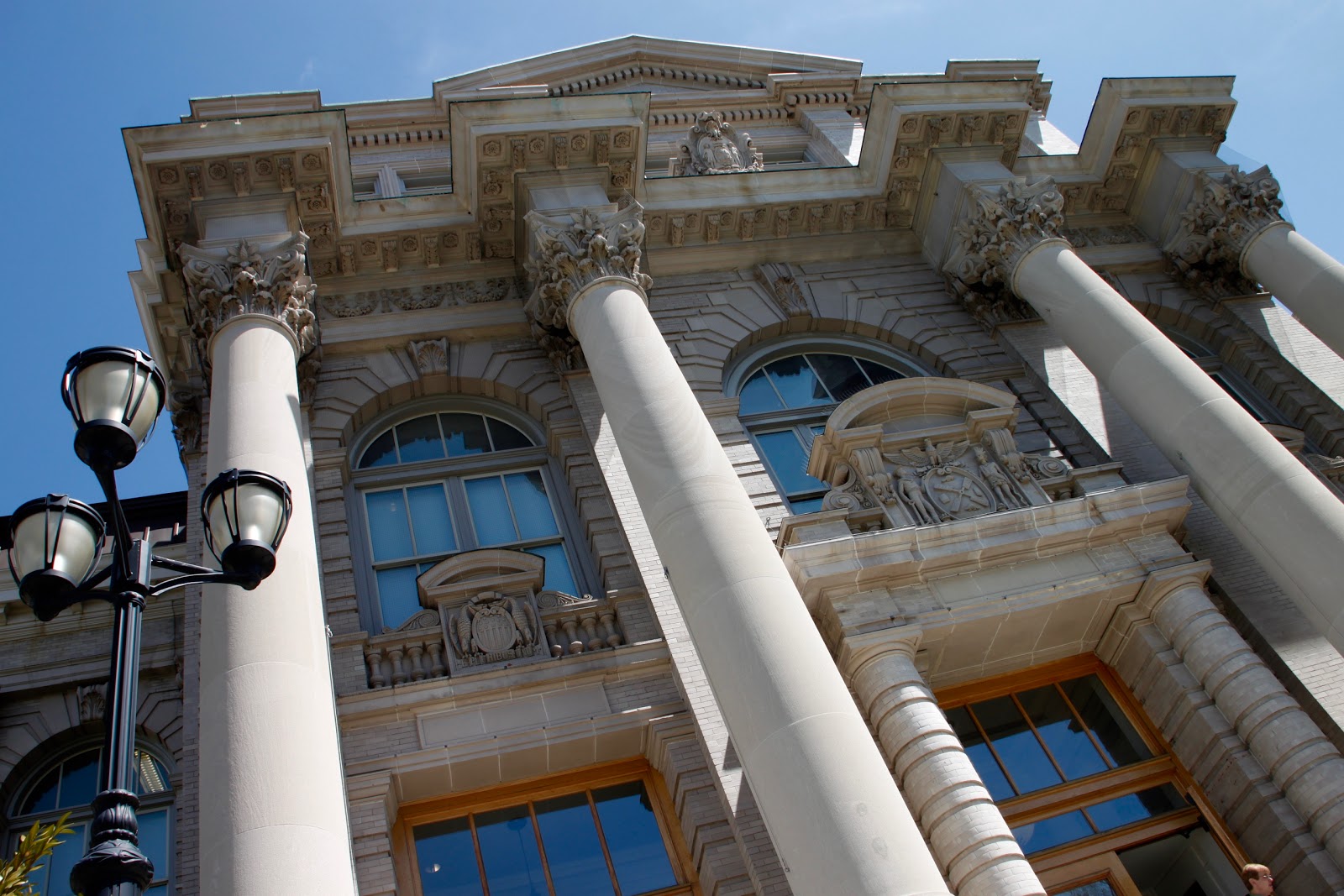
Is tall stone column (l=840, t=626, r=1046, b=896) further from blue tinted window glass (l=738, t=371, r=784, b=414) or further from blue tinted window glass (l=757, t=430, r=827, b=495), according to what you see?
blue tinted window glass (l=738, t=371, r=784, b=414)

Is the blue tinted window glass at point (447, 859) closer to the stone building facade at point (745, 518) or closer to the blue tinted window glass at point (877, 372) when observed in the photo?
the stone building facade at point (745, 518)

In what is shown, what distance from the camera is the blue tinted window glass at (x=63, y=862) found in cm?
1218

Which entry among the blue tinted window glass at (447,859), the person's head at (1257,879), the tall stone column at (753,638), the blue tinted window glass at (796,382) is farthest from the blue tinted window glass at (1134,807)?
the blue tinted window glass at (796,382)

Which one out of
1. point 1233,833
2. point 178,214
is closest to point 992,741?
point 1233,833

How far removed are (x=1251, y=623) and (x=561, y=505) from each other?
27.7 ft

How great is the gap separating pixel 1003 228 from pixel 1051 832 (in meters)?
9.14

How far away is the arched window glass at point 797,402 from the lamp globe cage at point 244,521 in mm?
9700

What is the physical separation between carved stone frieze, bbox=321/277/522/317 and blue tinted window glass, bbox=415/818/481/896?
8.18 meters

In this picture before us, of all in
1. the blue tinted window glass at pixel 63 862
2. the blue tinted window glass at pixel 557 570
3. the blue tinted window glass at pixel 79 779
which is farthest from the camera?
the blue tinted window glass at pixel 557 570

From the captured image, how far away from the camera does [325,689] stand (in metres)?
9.78

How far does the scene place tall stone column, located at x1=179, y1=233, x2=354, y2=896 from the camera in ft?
27.2

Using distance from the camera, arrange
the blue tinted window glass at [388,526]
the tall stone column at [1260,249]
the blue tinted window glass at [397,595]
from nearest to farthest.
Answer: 1. the blue tinted window glass at [397,595]
2. the blue tinted window glass at [388,526]
3. the tall stone column at [1260,249]

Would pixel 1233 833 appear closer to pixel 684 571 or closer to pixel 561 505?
pixel 684 571

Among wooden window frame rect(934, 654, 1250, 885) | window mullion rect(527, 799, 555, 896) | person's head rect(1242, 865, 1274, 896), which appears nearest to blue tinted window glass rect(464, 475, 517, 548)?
window mullion rect(527, 799, 555, 896)
